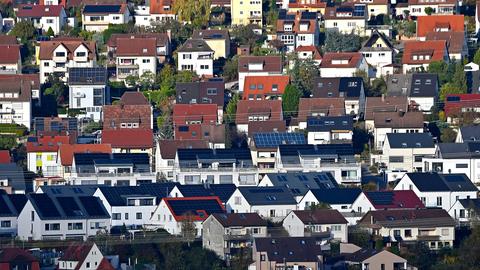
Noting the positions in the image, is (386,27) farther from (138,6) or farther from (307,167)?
(307,167)

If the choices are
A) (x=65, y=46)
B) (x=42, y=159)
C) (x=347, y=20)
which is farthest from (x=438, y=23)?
(x=42, y=159)

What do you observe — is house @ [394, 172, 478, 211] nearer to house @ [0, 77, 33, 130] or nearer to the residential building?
the residential building

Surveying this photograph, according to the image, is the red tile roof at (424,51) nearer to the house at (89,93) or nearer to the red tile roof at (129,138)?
the house at (89,93)

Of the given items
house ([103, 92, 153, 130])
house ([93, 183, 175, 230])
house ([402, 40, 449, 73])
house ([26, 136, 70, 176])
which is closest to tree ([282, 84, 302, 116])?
house ([103, 92, 153, 130])

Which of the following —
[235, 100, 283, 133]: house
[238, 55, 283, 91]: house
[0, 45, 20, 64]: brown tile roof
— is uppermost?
[0, 45, 20, 64]: brown tile roof

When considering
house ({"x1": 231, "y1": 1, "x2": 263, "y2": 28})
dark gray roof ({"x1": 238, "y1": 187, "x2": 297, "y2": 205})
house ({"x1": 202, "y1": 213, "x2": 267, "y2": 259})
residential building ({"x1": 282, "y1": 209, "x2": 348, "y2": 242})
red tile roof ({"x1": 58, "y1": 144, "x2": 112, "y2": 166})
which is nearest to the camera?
house ({"x1": 202, "y1": 213, "x2": 267, "y2": 259})

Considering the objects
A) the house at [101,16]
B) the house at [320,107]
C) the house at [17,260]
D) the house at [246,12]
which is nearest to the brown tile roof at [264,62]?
the house at [320,107]

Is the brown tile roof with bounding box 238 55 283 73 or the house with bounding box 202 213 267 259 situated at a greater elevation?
the brown tile roof with bounding box 238 55 283 73
